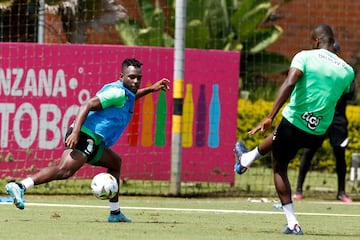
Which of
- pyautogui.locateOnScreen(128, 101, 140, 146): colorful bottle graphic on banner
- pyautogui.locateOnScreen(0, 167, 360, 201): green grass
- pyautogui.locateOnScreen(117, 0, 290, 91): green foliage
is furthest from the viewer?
pyautogui.locateOnScreen(117, 0, 290, 91): green foliage

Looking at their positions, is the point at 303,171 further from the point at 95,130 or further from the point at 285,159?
the point at 95,130

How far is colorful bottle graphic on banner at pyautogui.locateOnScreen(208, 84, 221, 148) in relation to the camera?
1587 centimetres

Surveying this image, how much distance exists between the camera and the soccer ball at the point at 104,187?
10.4 m

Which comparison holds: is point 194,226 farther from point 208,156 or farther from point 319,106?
point 208,156

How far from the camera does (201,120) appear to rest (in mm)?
15867

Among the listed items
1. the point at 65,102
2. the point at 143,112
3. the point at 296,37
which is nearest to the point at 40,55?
the point at 65,102

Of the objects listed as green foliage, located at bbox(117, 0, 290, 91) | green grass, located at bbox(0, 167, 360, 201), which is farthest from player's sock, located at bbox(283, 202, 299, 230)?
green foliage, located at bbox(117, 0, 290, 91)

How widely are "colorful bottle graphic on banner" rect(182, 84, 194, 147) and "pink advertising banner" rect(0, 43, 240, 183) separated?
15mm

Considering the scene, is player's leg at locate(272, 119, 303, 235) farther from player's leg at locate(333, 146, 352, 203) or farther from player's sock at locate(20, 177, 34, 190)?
player's leg at locate(333, 146, 352, 203)

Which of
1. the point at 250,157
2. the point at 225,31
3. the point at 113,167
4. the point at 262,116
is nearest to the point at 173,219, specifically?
the point at 113,167

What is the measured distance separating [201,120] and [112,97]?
5378 mm

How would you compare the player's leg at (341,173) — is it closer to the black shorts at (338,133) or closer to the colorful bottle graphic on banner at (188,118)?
the black shorts at (338,133)

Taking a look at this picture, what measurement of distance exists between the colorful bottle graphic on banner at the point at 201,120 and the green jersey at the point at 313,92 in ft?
18.7

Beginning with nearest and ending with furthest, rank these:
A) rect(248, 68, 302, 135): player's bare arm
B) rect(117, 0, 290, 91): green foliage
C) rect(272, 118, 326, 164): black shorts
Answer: rect(248, 68, 302, 135): player's bare arm < rect(272, 118, 326, 164): black shorts < rect(117, 0, 290, 91): green foliage
